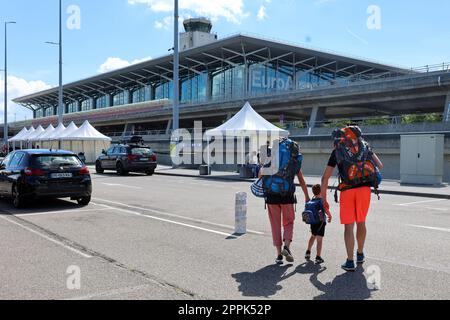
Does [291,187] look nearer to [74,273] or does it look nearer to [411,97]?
[74,273]

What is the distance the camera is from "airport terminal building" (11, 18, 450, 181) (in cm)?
3760

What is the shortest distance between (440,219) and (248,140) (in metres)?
19.6

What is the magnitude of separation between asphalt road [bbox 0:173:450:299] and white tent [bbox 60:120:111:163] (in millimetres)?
28348

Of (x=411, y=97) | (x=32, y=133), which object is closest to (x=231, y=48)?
(x=32, y=133)

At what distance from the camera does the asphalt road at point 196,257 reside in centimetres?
482

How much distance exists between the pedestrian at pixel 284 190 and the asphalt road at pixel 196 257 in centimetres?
36

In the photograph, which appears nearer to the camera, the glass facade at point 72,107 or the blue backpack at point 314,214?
the blue backpack at point 314,214

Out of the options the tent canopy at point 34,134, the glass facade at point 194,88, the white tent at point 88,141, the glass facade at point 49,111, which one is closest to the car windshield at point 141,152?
the white tent at point 88,141

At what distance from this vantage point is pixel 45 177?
11.3 metres

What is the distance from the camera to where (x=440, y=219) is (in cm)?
1009

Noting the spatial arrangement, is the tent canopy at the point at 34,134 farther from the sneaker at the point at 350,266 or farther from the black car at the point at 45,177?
the sneaker at the point at 350,266

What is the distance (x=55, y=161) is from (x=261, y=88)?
62.7m

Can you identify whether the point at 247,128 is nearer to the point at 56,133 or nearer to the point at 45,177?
the point at 45,177
